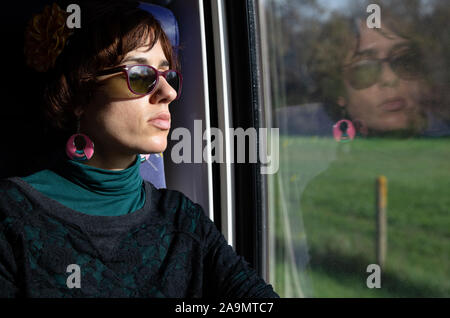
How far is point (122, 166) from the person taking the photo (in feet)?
4.03

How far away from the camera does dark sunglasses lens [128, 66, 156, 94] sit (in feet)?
3.78

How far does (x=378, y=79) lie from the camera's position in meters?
1.44

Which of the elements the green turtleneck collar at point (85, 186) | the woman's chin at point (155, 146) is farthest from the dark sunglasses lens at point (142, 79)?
the green turtleneck collar at point (85, 186)

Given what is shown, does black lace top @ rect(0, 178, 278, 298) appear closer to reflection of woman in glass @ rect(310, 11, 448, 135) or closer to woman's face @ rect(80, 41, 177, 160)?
woman's face @ rect(80, 41, 177, 160)

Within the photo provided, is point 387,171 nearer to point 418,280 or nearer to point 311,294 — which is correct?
point 418,280

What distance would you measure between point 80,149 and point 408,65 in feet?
3.60

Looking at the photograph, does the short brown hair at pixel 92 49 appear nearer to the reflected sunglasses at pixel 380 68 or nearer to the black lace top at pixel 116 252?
the black lace top at pixel 116 252

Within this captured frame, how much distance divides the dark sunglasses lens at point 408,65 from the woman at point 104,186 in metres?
0.74

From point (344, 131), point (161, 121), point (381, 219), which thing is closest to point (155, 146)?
point (161, 121)

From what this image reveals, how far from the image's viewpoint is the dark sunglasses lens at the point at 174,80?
49.3 inches

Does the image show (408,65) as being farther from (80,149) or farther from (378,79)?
(80,149)

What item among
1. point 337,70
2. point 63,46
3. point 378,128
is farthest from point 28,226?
point 337,70

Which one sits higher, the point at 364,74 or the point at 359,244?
the point at 364,74

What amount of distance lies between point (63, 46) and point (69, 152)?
32 centimetres
